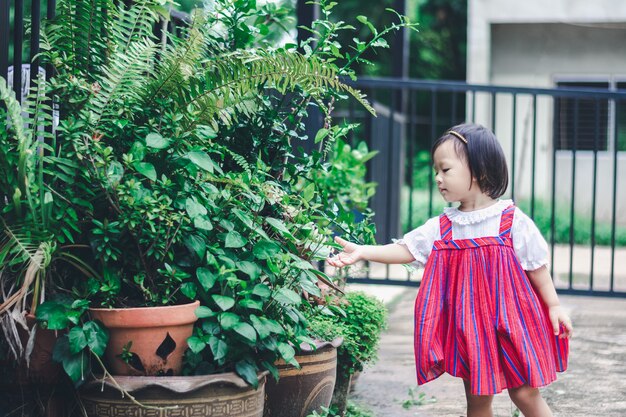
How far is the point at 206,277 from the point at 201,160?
32 centimetres

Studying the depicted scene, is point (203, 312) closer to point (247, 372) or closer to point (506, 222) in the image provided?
point (247, 372)

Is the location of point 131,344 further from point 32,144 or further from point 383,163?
point 383,163

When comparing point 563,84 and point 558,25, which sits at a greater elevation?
point 558,25

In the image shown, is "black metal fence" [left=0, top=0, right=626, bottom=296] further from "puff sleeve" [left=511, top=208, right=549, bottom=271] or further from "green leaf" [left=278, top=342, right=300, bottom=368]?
"green leaf" [left=278, top=342, right=300, bottom=368]

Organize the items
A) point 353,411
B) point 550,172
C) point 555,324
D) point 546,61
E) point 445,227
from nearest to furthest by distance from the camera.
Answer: point 555,324 → point 445,227 → point 353,411 → point 550,172 → point 546,61

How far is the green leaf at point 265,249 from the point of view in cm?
244

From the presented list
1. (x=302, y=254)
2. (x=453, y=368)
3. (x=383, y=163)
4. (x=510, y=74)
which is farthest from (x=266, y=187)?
(x=510, y=74)

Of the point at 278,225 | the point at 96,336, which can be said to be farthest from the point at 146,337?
the point at 278,225

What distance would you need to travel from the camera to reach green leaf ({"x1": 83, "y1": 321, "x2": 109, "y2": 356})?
223 centimetres

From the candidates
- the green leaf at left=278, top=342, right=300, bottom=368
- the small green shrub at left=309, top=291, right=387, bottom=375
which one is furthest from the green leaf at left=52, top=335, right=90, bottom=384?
the small green shrub at left=309, top=291, right=387, bottom=375

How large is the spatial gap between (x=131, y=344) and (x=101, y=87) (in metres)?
0.76

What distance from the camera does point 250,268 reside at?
2.39 m

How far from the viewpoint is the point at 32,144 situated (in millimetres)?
2266

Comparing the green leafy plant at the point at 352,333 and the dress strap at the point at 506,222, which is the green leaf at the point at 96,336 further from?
the dress strap at the point at 506,222
